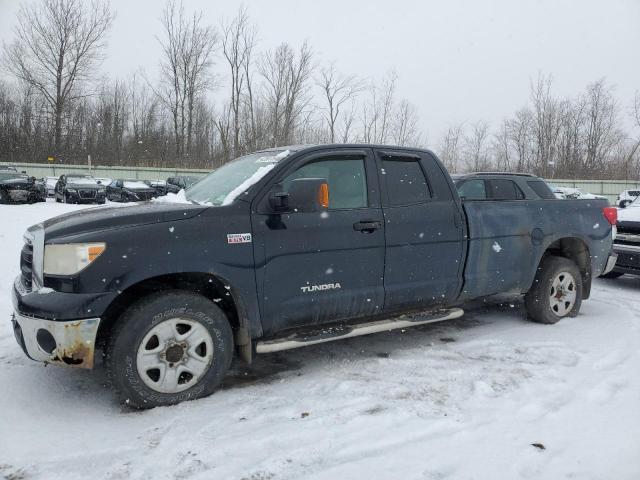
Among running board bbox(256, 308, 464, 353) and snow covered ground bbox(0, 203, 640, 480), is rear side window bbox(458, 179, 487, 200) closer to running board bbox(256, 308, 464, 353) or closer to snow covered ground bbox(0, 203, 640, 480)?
snow covered ground bbox(0, 203, 640, 480)

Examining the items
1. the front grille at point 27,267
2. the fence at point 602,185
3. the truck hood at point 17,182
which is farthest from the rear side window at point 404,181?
the fence at point 602,185

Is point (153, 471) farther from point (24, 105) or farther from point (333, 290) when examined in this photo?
point (24, 105)

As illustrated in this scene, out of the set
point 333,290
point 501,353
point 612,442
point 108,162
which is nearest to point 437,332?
point 501,353

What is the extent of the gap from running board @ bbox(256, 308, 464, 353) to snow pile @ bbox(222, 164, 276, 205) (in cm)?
Result: 107

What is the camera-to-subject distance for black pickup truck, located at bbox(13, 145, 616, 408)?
301 cm

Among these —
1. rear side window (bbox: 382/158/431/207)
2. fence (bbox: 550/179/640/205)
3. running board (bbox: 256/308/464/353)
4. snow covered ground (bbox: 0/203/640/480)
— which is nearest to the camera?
snow covered ground (bbox: 0/203/640/480)

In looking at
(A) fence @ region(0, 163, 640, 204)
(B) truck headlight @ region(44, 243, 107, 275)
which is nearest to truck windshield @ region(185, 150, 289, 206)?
(B) truck headlight @ region(44, 243, 107, 275)

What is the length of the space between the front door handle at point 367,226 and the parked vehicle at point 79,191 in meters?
20.7

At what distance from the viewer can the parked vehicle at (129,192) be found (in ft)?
85.5

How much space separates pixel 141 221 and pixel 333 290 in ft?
4.89

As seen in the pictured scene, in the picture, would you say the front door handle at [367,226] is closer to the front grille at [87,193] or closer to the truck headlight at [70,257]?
the truck headlight at [70,257]

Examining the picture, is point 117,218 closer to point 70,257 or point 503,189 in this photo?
point 70,257

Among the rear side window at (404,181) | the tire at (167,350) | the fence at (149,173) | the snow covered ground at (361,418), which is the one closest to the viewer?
the snow covered ground at (361,418)

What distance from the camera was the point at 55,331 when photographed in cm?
292
